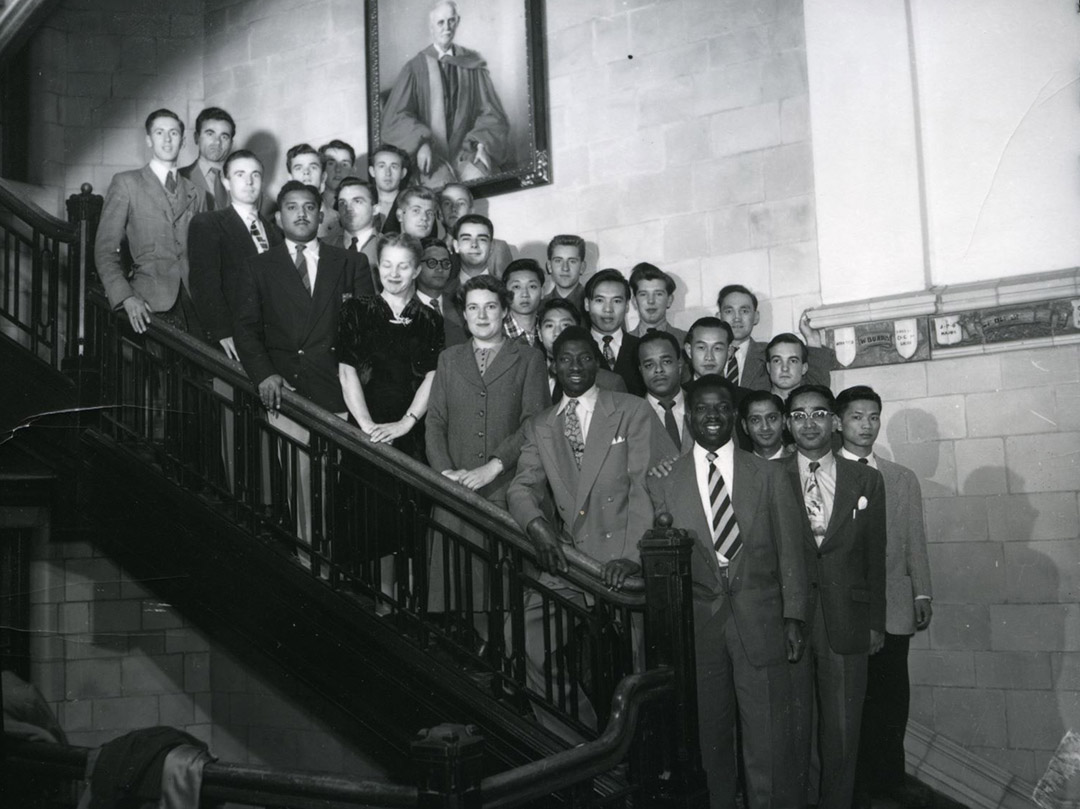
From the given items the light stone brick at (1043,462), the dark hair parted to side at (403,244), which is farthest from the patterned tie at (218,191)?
the light stone brick at (1043,462)

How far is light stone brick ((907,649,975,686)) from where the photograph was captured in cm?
518

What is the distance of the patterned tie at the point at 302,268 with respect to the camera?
15.9ft

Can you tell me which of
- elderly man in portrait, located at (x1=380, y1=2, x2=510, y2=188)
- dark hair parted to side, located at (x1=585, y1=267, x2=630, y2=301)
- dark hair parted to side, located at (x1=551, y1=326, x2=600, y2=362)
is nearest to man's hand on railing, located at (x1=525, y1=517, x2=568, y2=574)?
dark hair parted to side, located at (x1=551, y1=326, x2=600, y2=362)

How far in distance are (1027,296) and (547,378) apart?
2408 millimetres

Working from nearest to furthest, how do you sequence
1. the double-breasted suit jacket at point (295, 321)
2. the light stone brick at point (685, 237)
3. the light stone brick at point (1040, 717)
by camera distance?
the double-breasted suit jacket at point (295, 321), the light stone brick at point (1040, 717), the light stone brick at point (685, 237)

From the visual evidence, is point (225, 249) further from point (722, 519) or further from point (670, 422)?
point (722, 519)

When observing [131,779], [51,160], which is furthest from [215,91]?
[131,779]

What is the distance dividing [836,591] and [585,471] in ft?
3.79

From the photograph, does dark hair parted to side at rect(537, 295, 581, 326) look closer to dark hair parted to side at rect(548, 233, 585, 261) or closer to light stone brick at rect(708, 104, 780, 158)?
dark hair parted to side at rect(548, 233, 585, 261)

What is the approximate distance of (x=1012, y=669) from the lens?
16.6 feet

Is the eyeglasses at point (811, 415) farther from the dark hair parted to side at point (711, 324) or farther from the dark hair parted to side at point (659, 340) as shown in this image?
the dark hair parted to side at point (711, 324)

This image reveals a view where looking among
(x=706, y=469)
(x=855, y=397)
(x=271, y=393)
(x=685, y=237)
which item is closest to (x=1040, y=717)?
(x=855, y=397)

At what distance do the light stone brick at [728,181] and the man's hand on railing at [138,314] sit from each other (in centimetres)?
328

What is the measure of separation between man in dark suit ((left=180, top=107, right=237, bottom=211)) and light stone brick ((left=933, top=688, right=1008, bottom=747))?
4.80 metres
